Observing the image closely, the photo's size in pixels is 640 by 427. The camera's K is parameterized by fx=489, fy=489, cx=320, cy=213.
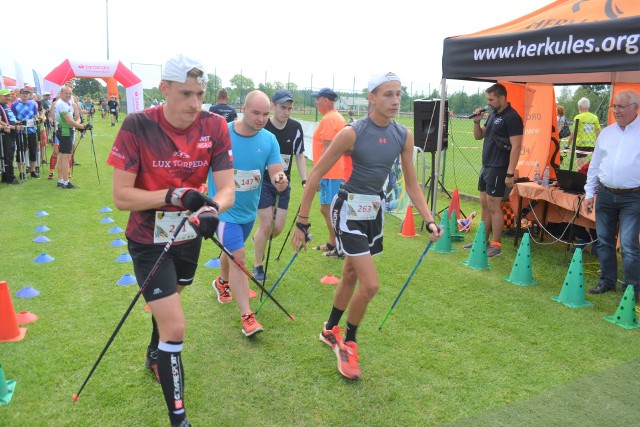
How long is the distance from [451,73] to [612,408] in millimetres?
4430

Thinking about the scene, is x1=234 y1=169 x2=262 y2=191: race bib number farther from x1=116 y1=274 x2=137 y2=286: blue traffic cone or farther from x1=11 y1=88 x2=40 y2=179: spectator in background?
x1=11 y1=88 x2=40 y2=179: spectator in background

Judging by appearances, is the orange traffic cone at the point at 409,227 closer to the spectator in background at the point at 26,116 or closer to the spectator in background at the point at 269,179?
the spectator in background at the point at 269,179

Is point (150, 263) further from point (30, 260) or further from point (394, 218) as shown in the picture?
→ point (394, 218)

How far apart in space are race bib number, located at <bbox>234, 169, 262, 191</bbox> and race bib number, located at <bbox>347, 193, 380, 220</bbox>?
3.72 ft

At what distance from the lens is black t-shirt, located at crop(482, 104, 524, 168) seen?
20.1 ft

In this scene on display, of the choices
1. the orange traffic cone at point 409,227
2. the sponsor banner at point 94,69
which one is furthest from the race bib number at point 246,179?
the sponsor banner at point 94,69

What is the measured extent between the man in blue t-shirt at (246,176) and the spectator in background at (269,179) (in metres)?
0.69

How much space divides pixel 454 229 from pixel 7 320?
567 centimetres

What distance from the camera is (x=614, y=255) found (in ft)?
16.9

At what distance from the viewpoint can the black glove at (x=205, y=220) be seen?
2439mm

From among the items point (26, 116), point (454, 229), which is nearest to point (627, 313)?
point (454, 229)

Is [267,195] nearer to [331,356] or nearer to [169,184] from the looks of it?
[331,356]

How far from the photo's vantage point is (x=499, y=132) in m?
6.29

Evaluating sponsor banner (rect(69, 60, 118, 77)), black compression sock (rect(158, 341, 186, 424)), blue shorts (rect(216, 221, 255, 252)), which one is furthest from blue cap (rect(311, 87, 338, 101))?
sponsor banner (rect(69, 60, 118, 77))
